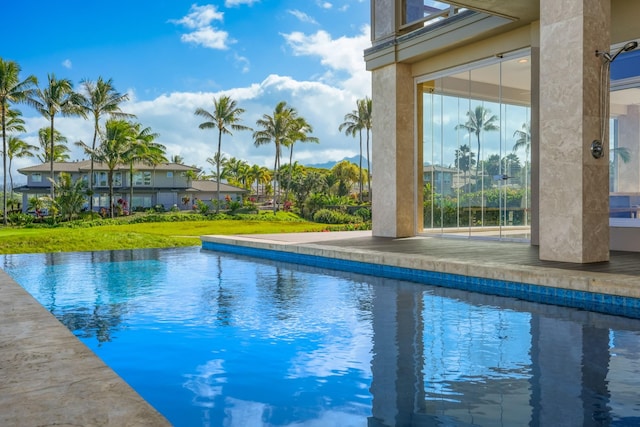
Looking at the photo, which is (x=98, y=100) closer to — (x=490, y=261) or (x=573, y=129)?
(x=490, y=261)

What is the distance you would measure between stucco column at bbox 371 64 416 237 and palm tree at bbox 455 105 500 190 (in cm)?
164

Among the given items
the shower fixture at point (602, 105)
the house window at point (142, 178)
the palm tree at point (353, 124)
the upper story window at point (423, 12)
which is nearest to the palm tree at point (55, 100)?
the house window at point (142, 178)

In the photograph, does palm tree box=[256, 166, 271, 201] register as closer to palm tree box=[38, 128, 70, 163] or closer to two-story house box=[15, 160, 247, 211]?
palm tree box=[38, 128, 70, 163]

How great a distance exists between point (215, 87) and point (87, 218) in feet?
234

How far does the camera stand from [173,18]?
78.6 meters

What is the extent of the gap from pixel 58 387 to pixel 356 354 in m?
2.43

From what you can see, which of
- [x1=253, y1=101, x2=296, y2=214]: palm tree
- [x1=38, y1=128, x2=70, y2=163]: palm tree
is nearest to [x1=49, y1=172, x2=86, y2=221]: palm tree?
[x1=38, y1=128, x2=70, y2=163]: palm tree

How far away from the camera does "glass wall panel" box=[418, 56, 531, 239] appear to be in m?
11.9

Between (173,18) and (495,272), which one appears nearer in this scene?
(495,272)

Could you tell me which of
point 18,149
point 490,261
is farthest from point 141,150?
point 490,261

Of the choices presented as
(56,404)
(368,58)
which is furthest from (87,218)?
(56,404)

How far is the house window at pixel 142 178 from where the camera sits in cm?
5141

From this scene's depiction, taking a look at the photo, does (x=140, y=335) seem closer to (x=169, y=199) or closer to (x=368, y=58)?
(x=368, y=58)

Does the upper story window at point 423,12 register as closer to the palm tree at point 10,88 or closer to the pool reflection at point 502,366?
the pool reflection at point 502,366
